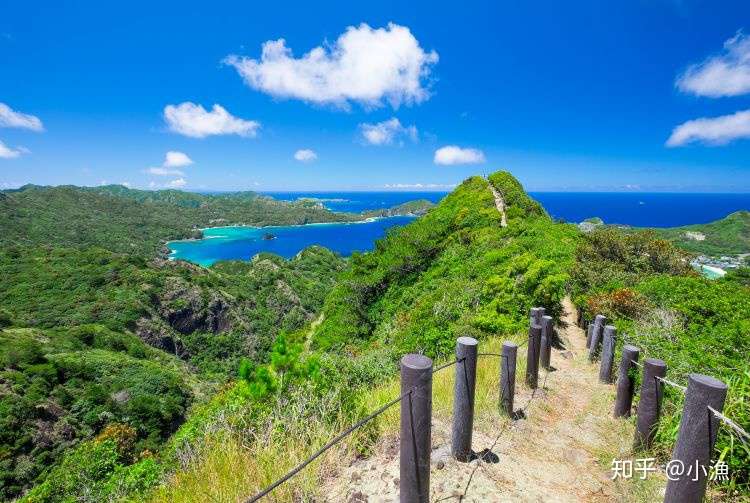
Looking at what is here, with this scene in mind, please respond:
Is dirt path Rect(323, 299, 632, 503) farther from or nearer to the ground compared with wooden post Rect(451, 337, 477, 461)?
nearer to the ground

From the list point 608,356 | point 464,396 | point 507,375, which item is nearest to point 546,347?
point 608,356

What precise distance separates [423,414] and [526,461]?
2.37m

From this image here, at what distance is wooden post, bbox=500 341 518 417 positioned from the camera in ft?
14.6

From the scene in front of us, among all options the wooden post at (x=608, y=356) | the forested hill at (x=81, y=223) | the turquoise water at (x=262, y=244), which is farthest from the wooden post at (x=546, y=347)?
the forested hill at (x=81, y=223)

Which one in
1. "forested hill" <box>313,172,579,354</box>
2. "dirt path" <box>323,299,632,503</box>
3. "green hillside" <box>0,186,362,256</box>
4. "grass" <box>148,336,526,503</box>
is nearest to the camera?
"grass" <box>148,336,526,503</box>

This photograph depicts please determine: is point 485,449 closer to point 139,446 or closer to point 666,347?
point 666,347

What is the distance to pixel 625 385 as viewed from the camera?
16.1 ft

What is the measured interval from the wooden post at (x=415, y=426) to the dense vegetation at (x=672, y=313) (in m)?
2.54

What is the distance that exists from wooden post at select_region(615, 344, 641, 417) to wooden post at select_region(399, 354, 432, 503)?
3.59 meters

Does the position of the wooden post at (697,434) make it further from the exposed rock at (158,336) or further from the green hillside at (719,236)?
the green hillside at (719,236)

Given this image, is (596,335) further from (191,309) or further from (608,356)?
(191,309)

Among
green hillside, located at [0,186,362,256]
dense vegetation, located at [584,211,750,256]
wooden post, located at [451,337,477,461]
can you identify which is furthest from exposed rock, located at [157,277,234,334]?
dense vegetation, located at [584,211,750,256]

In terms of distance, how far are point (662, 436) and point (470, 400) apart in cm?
235

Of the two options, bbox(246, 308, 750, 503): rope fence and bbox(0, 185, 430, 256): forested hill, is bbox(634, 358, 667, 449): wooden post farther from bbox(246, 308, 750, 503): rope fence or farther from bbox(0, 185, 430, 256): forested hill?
bbox(0, 185, 430, 256): forested hill
